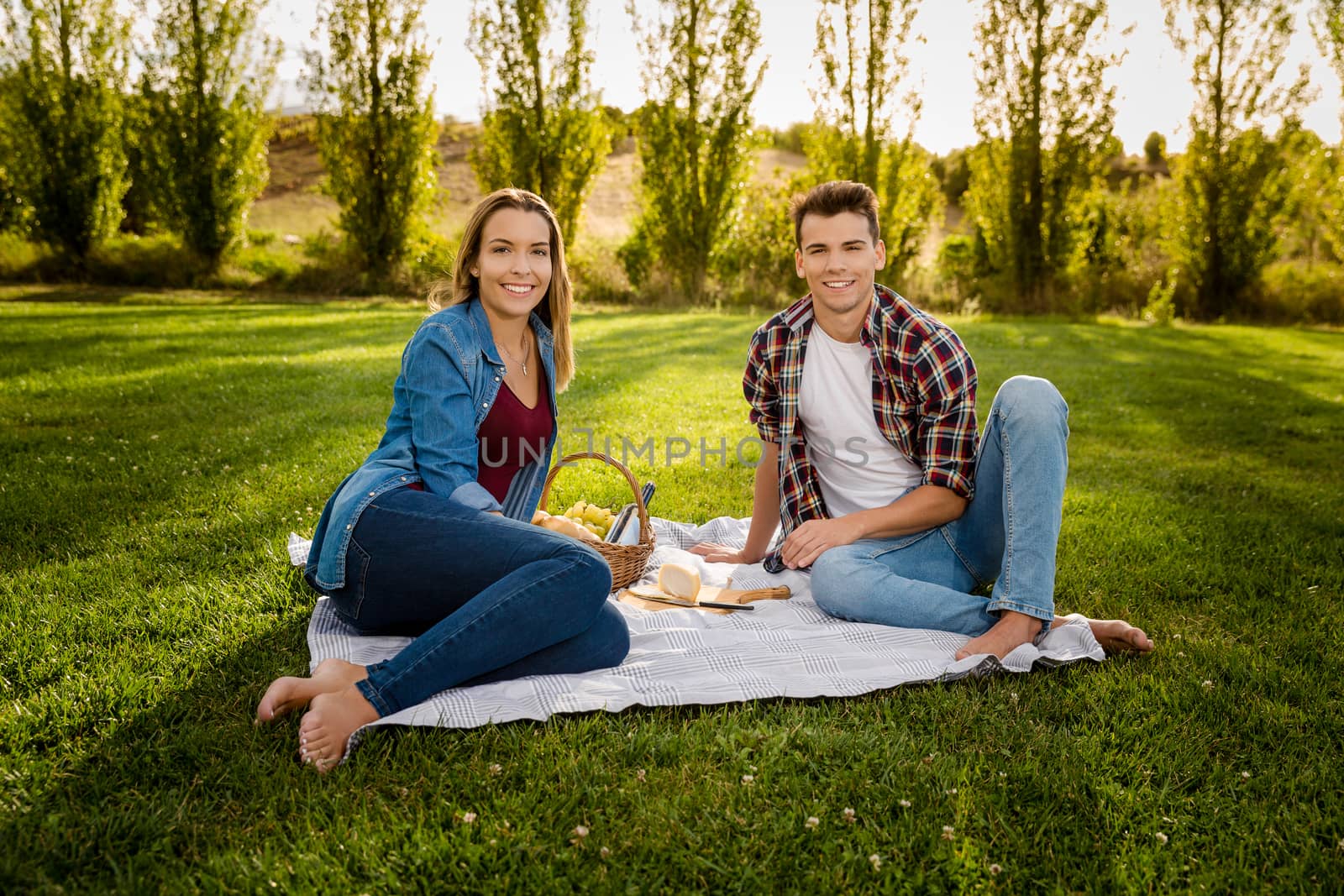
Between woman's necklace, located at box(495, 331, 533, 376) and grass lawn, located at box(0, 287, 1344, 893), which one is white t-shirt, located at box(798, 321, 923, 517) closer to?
grass lawn, located at box(0, 287, 1344, 893)

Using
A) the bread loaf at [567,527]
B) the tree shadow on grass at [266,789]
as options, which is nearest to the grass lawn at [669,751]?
the tree shadow on grass at [266,789]

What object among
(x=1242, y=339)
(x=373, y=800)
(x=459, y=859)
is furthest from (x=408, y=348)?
(x=1242, y=339)

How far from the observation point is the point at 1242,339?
13109mm

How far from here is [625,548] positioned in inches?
131

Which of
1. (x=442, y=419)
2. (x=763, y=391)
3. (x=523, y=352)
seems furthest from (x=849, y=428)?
(x=442, y=419)

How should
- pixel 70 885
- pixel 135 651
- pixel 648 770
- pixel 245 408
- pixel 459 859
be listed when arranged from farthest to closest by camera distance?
pixel 245 408 → pixel 135 651 → pixel 648 770 → pixel 459 859 → pixel 70 885

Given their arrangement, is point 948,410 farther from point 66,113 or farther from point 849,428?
point 66,113

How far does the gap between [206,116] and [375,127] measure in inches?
127

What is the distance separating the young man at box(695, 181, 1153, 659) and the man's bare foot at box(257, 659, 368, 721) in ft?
5.13

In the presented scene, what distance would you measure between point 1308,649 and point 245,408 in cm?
674

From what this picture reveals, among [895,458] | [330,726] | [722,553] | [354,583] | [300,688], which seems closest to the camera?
[330,726]

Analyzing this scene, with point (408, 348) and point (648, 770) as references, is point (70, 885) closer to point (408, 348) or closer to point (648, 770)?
point (648, 770)

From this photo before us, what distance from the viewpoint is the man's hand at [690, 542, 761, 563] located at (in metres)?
3.86

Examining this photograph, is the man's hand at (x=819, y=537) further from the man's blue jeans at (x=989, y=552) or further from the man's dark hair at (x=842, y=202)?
the man's dark hair at (x=842, y=202)
